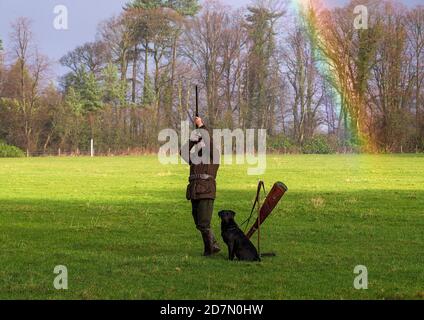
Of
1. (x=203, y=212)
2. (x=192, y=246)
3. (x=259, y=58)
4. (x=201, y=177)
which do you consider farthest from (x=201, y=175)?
(x=259, y=58)

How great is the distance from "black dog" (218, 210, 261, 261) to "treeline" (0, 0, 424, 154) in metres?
65.2

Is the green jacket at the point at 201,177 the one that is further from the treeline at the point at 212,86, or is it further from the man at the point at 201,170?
the treeline at the point at 212,86

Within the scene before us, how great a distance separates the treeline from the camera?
252ft

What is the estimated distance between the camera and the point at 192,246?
41.9 feet

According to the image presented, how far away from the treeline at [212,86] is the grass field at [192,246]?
54018mm

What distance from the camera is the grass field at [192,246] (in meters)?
8.99

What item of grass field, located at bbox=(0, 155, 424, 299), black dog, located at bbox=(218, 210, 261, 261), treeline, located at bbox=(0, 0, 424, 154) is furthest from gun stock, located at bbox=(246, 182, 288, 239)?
treeline, located at bbox=(0, 0, 424, 154)

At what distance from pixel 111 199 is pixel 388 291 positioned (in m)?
14.8

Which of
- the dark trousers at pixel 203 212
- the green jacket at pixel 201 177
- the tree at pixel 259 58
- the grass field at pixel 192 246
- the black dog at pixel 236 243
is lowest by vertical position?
the grass field at pixel 192 246

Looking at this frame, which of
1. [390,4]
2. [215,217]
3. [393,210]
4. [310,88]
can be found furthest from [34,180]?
[390,4]

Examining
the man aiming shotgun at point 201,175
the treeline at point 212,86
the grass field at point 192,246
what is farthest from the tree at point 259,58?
the man aiming shotgun at point 201,175

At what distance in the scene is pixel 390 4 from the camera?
78.7m

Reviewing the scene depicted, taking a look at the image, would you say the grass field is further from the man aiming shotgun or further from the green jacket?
the green jacket
